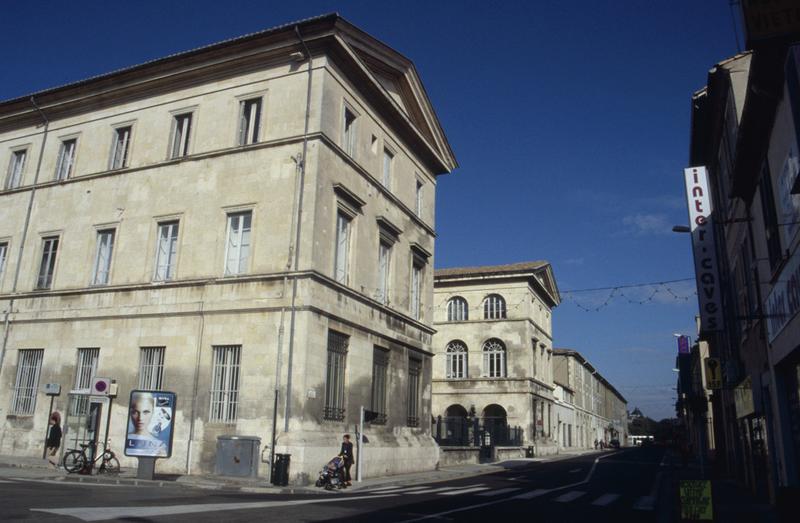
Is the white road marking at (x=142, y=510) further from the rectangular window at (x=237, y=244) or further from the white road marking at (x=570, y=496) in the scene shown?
the rectangular window at (x=237, y=244)

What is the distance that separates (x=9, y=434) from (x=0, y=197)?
10630 mm

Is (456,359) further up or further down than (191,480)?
further up

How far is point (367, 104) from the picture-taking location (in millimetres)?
25812

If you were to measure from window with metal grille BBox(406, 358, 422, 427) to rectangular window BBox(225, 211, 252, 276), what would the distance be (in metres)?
9.23

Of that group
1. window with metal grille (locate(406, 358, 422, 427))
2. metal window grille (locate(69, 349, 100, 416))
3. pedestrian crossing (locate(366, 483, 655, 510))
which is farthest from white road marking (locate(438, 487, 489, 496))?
metal window grille (locate(69, 349, 100, 416))

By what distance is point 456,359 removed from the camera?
55.7m

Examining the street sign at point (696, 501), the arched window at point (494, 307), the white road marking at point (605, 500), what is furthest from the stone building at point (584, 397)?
the street sign at point (696, 501)

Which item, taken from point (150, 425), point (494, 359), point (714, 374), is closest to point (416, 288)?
point (150, 425)

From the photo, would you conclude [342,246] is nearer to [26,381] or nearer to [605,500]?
[605,500]

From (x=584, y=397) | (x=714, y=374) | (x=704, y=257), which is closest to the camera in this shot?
(x=714, y=374)

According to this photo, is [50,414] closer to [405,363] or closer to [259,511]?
[405,363]

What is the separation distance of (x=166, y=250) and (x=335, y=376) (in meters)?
7.71

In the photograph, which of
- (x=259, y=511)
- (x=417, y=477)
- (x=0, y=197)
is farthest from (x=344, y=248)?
(x=0, y=197)

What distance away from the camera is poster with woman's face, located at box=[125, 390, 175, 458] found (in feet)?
59.5
